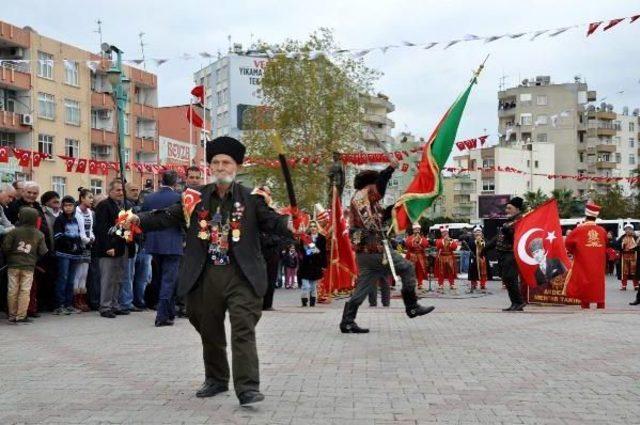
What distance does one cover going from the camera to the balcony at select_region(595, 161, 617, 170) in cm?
10550

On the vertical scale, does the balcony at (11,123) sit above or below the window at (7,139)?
above

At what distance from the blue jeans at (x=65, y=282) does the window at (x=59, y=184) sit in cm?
4496

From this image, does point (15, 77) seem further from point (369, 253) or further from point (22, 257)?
point (369, 253)

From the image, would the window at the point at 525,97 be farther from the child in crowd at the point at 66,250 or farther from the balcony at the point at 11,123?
the child in crowd at the point at 66,250

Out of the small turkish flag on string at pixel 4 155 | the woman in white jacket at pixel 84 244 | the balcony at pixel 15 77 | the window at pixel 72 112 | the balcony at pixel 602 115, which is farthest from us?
the balcony at pixel 602 115

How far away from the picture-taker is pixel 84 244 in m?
13.4

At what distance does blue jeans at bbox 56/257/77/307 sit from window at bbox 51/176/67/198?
4496 centimetres

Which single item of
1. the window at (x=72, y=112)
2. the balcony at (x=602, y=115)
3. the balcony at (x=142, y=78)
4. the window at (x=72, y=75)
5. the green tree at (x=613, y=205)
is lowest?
the green tree at (x=613, y=205)

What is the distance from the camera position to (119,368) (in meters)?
7.88

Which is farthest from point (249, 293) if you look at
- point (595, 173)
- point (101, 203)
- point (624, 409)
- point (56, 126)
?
point (595, 173)

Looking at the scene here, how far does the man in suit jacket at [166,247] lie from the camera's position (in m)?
11.3

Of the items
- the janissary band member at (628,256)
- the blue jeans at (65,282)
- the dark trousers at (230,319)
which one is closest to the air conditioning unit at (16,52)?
the janissary band member at (628,256)

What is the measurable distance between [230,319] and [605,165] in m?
106

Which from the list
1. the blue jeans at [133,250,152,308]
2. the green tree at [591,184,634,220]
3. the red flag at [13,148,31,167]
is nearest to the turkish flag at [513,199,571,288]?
the blue jeans at [133,250,152,308]
